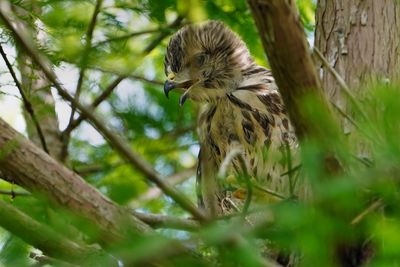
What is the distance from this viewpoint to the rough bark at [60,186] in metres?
2.21

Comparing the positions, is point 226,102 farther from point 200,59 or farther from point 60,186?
point 60,186

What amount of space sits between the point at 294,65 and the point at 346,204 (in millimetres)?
538

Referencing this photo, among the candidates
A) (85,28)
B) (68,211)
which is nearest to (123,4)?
(85,28)

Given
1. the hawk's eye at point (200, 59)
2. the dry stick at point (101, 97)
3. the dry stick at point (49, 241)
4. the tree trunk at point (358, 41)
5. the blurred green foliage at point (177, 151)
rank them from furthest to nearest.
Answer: the hawk's eye at point (200, 59) < the dry stick at point (101, 97) < the tree trunk at point (358, 41) < the dry stick at point (49, 241) < the blurred green foliage at point (177, 151)

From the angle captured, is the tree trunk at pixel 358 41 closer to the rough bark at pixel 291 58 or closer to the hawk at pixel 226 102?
the hawk at pixel 226 102

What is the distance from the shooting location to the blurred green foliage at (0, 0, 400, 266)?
174cm

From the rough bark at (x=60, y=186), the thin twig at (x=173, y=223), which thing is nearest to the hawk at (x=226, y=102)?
the thin twig at (x=173, y=223)

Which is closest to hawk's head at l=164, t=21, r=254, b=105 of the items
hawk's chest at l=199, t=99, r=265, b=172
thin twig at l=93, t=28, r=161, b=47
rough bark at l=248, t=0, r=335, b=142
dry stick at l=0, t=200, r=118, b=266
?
hawk's chest at l=199, t=99, r=265, b=172

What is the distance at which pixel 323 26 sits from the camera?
3.32 meters

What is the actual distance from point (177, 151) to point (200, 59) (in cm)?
96

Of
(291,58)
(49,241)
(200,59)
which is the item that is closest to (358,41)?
(291,58)

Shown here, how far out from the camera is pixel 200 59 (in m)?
4.55

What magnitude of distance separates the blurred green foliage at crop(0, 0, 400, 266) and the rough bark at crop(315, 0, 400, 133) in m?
0.59

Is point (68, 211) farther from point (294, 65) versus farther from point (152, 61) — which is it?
point (152, 61)
